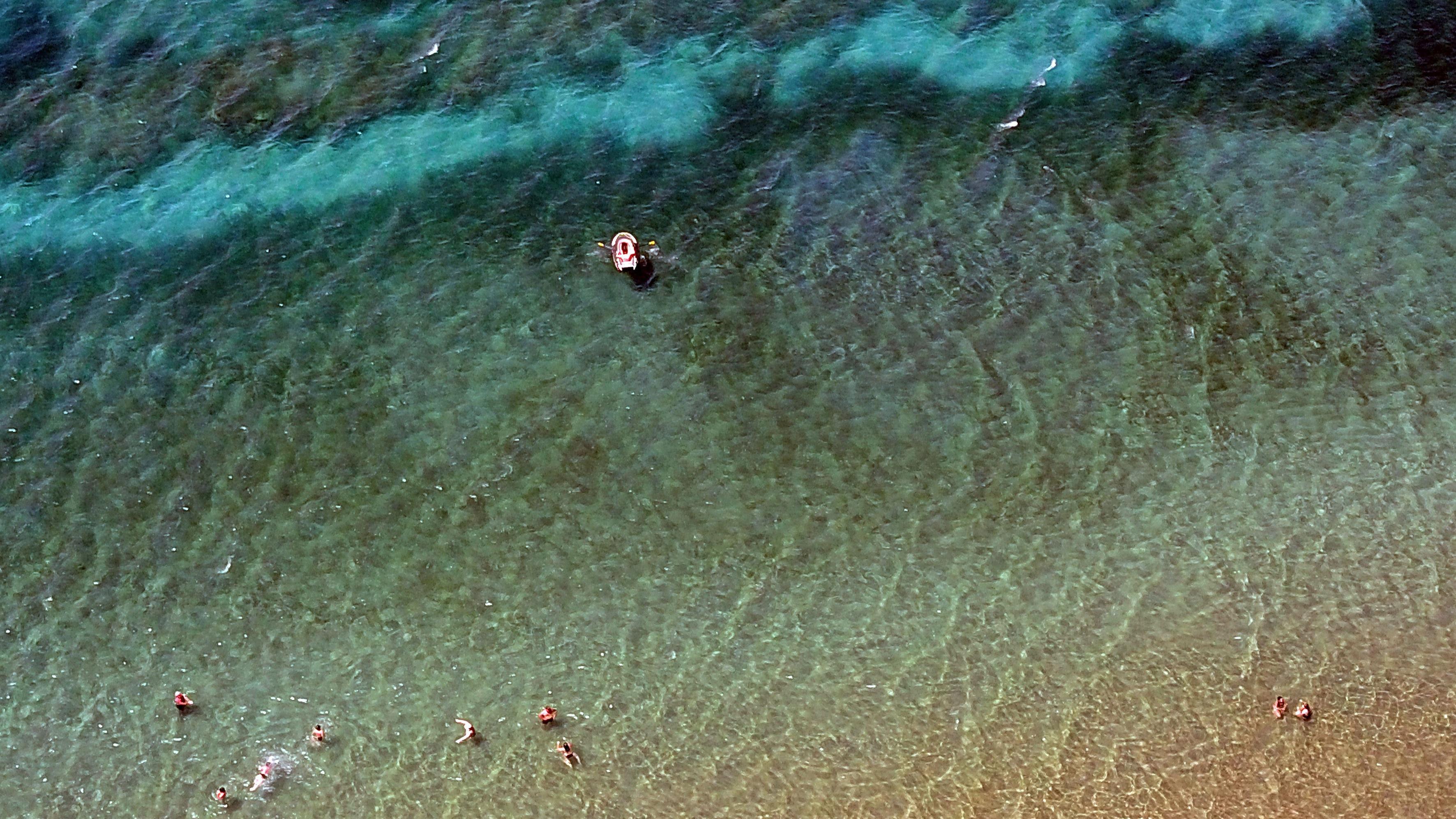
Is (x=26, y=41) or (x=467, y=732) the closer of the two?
(x=467, y=732)

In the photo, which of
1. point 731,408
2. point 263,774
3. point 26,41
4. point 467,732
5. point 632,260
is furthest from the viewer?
point 26,41

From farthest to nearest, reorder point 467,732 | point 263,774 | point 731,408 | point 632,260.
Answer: point 632,260 < point 731,408 < point 467,732 < point 263,774

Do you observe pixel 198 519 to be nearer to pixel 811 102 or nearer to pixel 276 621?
pixel 276 621

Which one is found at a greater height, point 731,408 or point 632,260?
point 632,260

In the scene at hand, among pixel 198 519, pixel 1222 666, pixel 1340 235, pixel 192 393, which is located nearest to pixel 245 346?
pixel 192 393

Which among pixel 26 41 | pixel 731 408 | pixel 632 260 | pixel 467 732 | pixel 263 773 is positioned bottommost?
pixel 467 732

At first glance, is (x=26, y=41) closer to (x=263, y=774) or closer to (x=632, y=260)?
(x=632, y=260)

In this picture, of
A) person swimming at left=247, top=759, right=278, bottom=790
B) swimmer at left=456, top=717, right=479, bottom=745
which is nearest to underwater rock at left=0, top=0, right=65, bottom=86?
person swimming at left=247, top=759, right=278, bottom=790

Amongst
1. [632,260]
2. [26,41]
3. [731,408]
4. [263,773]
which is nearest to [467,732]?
[263,773]
